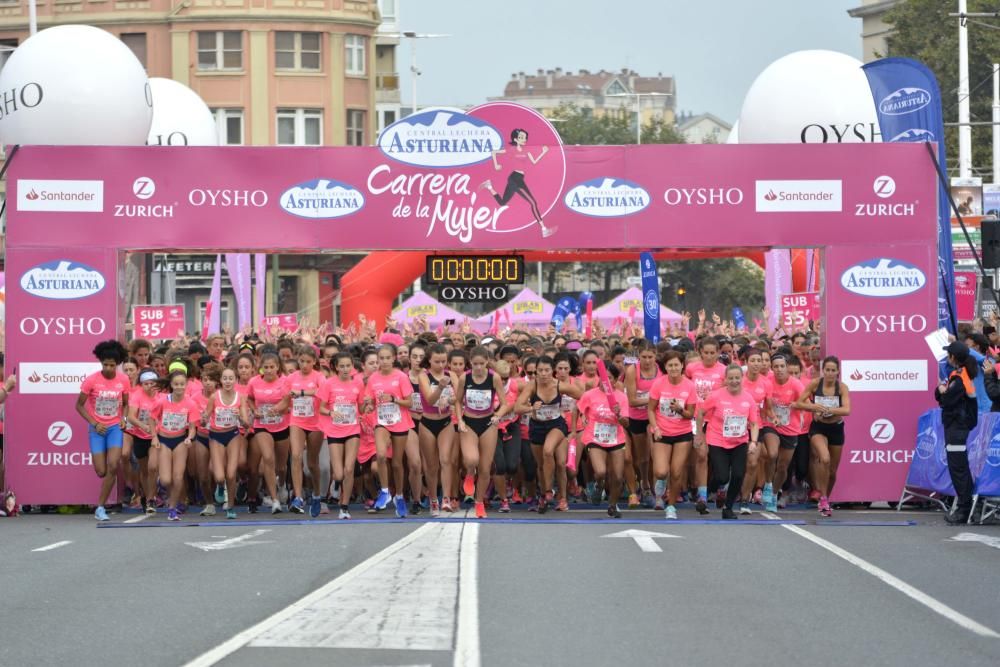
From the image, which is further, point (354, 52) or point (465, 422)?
point (354, 52)

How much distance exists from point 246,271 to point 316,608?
22060 mm

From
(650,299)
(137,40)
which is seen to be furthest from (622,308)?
(137,40)

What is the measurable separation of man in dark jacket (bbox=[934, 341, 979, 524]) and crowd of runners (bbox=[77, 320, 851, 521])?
1.40 meters

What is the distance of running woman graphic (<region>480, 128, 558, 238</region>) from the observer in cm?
1916

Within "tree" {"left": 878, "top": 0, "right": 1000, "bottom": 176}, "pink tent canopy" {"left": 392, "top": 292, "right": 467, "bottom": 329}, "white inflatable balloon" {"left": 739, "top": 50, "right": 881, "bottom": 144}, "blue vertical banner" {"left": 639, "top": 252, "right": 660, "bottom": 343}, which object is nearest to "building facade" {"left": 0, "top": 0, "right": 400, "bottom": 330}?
"tree" {"left": 878, "top": 0, "right": 1000, "bottom": 176}

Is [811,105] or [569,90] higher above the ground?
[569,90]

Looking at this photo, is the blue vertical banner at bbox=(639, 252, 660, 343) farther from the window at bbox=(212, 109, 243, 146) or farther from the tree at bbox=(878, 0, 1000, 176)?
the window at bbox=(212, 109, 243, 146)

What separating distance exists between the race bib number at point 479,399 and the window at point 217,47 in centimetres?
4881

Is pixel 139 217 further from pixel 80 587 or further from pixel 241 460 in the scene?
pixel 80 587

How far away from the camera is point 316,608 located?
10750mm

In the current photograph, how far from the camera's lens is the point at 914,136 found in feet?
66.4

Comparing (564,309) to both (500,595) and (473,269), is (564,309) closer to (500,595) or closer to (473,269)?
(473,269)

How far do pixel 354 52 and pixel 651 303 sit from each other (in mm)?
46169

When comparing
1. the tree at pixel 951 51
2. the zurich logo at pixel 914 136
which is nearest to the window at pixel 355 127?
the tree at pixel 951 51
